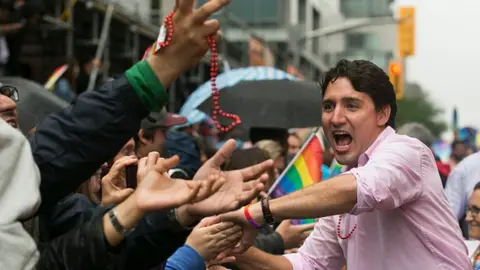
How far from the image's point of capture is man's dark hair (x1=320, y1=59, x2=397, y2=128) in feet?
12.7

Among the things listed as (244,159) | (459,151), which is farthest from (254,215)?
(459,151)

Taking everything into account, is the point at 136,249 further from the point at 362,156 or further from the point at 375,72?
the point at 375,72

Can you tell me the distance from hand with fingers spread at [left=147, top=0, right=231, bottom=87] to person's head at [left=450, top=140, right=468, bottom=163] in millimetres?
11496

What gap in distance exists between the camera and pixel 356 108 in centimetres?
388

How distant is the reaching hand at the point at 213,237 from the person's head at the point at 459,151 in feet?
34.5

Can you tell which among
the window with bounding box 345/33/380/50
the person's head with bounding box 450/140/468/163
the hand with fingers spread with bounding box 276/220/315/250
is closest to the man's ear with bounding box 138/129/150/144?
the hand with fingers spread with bounding box 276/220/315/250

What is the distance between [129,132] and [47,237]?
2.57 feet

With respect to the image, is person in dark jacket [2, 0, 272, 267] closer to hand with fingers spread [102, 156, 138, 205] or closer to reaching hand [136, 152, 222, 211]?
reaching hand [136, 152, 222, 211]

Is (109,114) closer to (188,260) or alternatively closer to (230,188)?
(230,188)

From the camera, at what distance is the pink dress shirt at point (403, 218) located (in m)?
3.48

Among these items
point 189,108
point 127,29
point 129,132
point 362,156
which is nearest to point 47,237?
point 129,132

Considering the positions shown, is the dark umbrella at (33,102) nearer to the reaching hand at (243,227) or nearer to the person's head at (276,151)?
the person's head at (276,151)

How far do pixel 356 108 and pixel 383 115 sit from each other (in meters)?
0.13

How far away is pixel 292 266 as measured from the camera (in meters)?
4.20
